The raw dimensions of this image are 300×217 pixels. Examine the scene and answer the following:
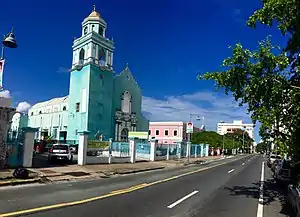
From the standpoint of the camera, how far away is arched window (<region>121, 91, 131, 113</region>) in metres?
61.8

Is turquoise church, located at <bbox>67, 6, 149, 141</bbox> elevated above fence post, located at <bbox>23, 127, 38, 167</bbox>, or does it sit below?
above

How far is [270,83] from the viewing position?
36.0 ft

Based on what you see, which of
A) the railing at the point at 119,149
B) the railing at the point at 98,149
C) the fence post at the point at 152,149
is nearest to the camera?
the railing at the point at 98,149

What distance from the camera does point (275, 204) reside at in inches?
486

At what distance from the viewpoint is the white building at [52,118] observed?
59.7 metres

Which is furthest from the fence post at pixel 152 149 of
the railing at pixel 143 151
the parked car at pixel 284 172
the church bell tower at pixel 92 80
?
the parked car at pixel 284 172

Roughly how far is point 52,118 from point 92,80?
13.6 m

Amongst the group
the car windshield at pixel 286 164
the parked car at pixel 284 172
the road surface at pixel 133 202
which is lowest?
the road surface at pixel 133 202

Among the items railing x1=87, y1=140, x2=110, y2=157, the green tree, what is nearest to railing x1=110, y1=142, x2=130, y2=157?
railing x1=87, y1=140, x2=110, y2=157

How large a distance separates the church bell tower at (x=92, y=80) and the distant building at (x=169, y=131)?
35.5m

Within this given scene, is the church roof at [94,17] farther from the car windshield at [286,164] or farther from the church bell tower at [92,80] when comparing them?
the car windshield at [286,164]

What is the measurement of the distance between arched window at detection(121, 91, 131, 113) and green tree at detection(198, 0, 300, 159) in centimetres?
5046

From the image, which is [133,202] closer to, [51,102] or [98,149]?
[98,149]

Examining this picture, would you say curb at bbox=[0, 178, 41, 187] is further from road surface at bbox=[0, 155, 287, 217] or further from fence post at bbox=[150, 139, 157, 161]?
fence post at bbox=[150, 139, 157, 161]
